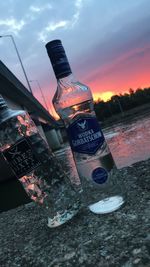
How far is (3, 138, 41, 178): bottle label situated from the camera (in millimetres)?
1342

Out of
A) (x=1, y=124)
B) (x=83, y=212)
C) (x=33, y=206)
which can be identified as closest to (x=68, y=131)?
(x=1, y=124)

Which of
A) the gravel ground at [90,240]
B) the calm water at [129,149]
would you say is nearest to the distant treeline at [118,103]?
the calm water at [129,149]

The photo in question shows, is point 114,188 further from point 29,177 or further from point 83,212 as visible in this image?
point 29,177

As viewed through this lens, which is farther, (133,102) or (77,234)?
(133,102)

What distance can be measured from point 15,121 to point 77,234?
1.69 feet

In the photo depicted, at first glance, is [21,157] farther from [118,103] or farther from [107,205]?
[118,103]

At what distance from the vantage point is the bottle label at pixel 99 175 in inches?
53.7

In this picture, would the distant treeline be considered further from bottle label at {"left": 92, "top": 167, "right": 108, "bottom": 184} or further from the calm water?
bottle label at {"left": 92, "top": 167, "right": 108, "bottom": 184}

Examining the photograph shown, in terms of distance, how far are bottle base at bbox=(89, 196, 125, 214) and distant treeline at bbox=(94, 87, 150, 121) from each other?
89.0 m

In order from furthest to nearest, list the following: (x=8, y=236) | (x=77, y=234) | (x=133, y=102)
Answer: (x=133, y=102)
(x=8, y=236)
(x=77, y=234)

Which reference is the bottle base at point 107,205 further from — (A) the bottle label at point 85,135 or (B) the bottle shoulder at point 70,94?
(B) the bottle shoulder at point 70,94

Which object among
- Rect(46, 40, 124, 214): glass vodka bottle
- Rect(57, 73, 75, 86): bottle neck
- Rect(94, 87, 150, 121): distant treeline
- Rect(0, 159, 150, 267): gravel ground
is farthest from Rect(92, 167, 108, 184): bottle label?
Rect(94, 87, 150, 121): distant treeline

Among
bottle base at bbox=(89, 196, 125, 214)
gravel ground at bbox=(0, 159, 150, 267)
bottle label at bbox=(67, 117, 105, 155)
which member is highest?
bottle label at bbox=(67, 117, 105, 155)

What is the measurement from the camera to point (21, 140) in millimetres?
1346
